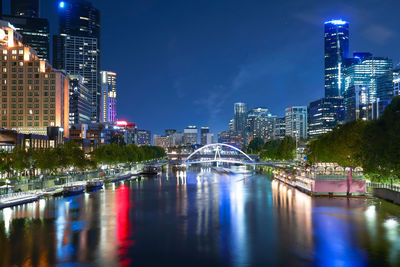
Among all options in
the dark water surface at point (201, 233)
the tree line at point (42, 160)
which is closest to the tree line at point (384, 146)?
the dark water surface at point (201, 233)

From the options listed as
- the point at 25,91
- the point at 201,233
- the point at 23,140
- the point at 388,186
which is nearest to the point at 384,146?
the point at 388,186

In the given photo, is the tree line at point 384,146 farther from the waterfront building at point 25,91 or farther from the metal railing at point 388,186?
the waterfront building at point 25,91

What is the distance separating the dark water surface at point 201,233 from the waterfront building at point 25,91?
60837 mm

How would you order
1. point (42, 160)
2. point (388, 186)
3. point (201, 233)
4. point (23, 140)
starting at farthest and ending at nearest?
1. point (23, 140)
2. point (42, 160)
3. point (388, 186)
4. point (201, 233)

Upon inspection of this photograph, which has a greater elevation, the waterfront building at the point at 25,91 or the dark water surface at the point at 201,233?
the waterfront building at the point at 25,91

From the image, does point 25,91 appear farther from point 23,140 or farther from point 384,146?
point 384,146

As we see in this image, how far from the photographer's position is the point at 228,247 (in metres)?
31.3

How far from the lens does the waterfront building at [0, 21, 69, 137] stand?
360 feet

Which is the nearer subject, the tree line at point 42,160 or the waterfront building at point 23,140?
the tree line at point 42,160

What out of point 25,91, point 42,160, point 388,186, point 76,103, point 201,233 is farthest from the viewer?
point 76,103

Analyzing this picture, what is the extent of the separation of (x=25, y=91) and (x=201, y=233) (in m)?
92.2

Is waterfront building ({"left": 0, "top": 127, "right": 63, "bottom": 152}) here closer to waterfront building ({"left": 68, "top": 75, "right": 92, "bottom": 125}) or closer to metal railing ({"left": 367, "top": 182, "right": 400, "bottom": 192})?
waterfront building ({"left": 68, "top": 75, "right": 92, "bottom": 125})

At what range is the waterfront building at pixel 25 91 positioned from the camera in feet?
360

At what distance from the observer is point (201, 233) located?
36.5 metres
